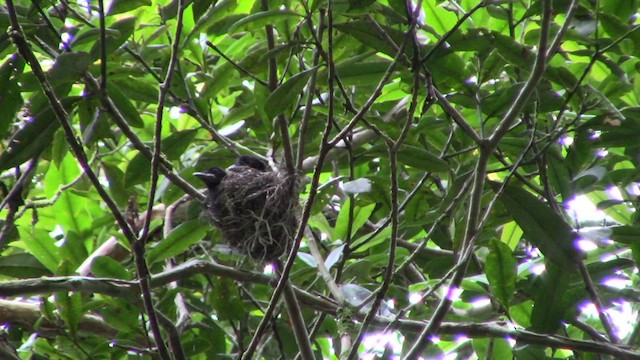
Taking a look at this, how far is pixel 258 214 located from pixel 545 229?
2.65 feet

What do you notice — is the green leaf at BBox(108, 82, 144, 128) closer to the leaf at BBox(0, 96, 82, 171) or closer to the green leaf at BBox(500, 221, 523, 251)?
the leaf at BBox(0, 96, 82, 171)

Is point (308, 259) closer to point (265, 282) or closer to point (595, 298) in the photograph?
point (265, 282)

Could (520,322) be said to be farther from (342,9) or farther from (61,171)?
(61,171)

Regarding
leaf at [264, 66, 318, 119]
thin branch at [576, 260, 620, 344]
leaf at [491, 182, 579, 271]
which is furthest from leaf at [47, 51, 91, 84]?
thin branch at [576, 260, 620, 344]

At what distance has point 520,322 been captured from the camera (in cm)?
238

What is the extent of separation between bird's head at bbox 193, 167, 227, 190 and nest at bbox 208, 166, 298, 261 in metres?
0.08

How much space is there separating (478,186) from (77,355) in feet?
4.42

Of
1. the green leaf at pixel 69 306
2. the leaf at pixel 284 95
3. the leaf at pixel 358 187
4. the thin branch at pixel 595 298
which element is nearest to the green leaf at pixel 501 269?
the thin branch at pixel 595 298

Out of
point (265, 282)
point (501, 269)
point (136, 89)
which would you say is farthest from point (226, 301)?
point (501, 269)

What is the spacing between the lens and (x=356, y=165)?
2701mm

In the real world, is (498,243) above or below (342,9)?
below

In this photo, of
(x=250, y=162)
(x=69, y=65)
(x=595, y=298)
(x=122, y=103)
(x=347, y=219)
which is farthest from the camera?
(x=250, y=162)

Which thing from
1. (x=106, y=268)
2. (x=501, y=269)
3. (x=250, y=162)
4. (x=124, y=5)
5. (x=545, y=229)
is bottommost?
(x=106, y=268)

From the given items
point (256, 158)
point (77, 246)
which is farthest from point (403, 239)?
point (77, 246)
